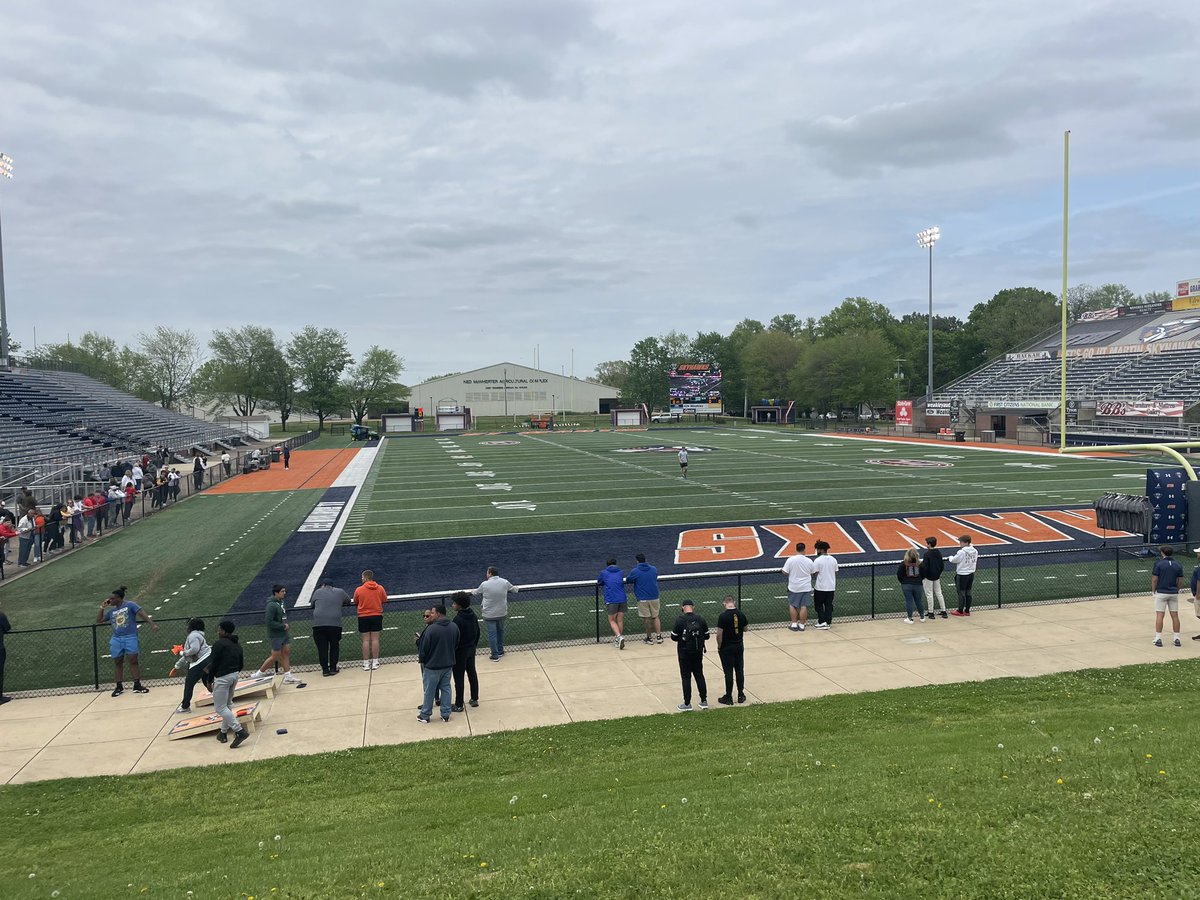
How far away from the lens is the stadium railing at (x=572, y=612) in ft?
41.6

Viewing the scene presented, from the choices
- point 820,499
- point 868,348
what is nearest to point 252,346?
point 868,348

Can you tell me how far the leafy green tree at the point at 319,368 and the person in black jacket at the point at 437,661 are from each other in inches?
3920

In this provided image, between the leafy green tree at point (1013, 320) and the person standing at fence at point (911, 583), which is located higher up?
the leafy green tree at point (1013, 320)

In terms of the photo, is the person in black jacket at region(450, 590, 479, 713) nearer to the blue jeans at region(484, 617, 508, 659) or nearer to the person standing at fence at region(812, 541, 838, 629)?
the blue jeans at region(484, 617, 508, 659)

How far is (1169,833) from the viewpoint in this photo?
583cm

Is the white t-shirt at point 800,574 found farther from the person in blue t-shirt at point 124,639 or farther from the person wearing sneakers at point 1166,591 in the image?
the person in blue t-shirt at point 124,639

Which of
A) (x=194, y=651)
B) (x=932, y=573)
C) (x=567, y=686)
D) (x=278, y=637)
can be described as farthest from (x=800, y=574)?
(x=194, y=651)

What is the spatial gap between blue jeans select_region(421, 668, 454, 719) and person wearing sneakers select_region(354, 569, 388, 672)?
238cm

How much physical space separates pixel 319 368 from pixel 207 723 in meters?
102

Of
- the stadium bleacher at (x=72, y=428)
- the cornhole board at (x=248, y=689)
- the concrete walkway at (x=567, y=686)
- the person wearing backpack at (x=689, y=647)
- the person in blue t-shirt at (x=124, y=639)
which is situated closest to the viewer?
the concrete walkway at (x=567, y=686)

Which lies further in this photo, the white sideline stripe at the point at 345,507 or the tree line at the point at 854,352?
the tree line at the point at 854,352

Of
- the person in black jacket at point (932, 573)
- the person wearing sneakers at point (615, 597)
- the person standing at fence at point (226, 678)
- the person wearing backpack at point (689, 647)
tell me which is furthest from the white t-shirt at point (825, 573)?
the person standing at fence at point (226, 678)

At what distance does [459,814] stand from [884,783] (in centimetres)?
374

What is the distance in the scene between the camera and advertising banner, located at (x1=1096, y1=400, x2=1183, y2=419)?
171 ft
